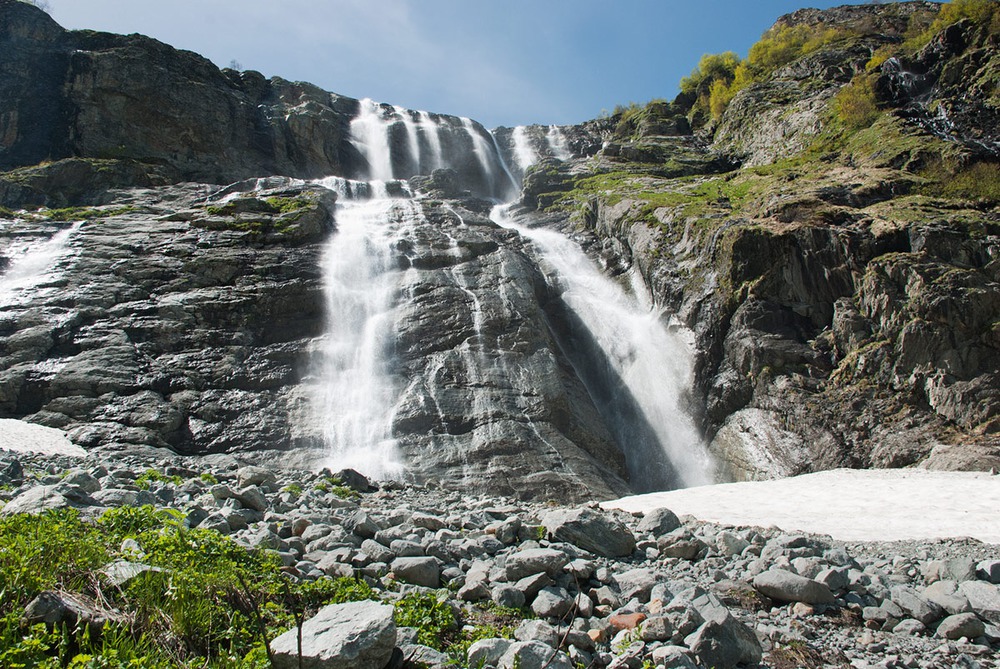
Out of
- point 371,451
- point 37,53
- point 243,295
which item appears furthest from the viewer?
point 37,53

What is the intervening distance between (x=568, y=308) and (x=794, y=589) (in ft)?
69.0

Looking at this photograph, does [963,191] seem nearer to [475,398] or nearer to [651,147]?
[475,398]

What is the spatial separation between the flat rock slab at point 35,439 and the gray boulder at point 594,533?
1232cm

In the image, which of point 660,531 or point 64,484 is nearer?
point 64,484

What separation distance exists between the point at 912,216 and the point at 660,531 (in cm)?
1898

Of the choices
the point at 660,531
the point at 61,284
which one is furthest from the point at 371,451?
the point at 61,284

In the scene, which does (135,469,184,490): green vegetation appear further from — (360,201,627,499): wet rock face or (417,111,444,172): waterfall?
(417,111,444,172): waterfall

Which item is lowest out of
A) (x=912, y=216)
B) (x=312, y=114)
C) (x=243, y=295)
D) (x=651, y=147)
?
(x=243, y=295)

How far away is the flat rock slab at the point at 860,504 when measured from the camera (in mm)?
10492

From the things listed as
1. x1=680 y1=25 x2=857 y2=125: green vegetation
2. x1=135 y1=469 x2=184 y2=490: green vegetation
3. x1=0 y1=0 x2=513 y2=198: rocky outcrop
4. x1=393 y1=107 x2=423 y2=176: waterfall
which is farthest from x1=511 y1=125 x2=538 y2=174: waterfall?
x1=135 y1=469 x2=184 y2=490: green vegetation

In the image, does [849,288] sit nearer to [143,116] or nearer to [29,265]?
[29,265]

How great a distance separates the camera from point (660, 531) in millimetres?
8234

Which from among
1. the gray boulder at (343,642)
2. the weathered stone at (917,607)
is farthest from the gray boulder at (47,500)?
the weathered stone at (917,607)

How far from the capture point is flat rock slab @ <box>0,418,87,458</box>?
14.2 m
